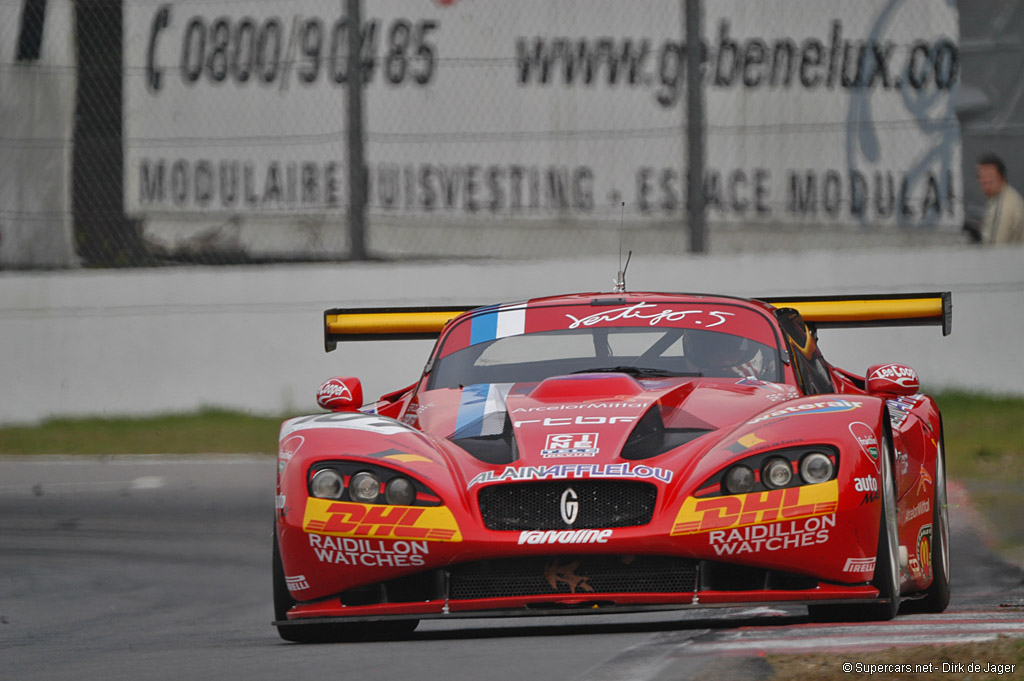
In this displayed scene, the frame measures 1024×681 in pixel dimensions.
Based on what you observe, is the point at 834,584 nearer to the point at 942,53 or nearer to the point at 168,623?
the point at 168,623

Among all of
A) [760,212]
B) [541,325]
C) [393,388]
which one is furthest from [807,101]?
[541,325]

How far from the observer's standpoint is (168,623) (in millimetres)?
7090

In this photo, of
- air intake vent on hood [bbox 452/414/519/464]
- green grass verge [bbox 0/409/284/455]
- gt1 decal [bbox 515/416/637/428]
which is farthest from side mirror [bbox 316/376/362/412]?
green grass verge [bbox 0/409/284/455]

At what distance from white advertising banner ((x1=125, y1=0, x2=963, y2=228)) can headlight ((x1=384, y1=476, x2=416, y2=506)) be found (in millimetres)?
7712

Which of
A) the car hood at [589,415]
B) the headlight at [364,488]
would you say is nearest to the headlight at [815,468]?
the car hood at [589,415]

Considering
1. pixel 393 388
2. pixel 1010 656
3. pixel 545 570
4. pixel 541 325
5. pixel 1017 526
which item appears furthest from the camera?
pixel 393 388

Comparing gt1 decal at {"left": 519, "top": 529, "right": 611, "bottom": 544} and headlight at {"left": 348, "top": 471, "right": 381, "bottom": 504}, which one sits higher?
headlight at {"left": 348, "top": 471, "right": 381, "bottom": 504}

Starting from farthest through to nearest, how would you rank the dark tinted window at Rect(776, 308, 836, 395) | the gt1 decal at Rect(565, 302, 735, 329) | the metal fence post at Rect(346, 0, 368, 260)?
the metal fence post at Rect(346, 0, 368, 260) < the gt1 decal at Rect(565, 302, 735, 329) < the dark tinted window at Rect(776, 308, 836, 395)

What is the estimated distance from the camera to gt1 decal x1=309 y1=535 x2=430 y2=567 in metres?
5.11

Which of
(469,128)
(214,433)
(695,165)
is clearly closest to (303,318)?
(214,433)

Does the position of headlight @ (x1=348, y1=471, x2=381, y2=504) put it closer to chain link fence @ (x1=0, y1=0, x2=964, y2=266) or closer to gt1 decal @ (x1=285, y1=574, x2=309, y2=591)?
gt1 decal @ (x1=285, y1=574, x2=309, y2=591)

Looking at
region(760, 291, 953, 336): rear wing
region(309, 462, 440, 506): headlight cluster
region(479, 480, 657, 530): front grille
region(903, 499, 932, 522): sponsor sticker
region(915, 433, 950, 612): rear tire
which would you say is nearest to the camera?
region(479, 480, 657, 530): front grille

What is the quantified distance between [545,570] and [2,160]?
9388 mm

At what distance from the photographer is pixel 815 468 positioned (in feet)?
16.9
